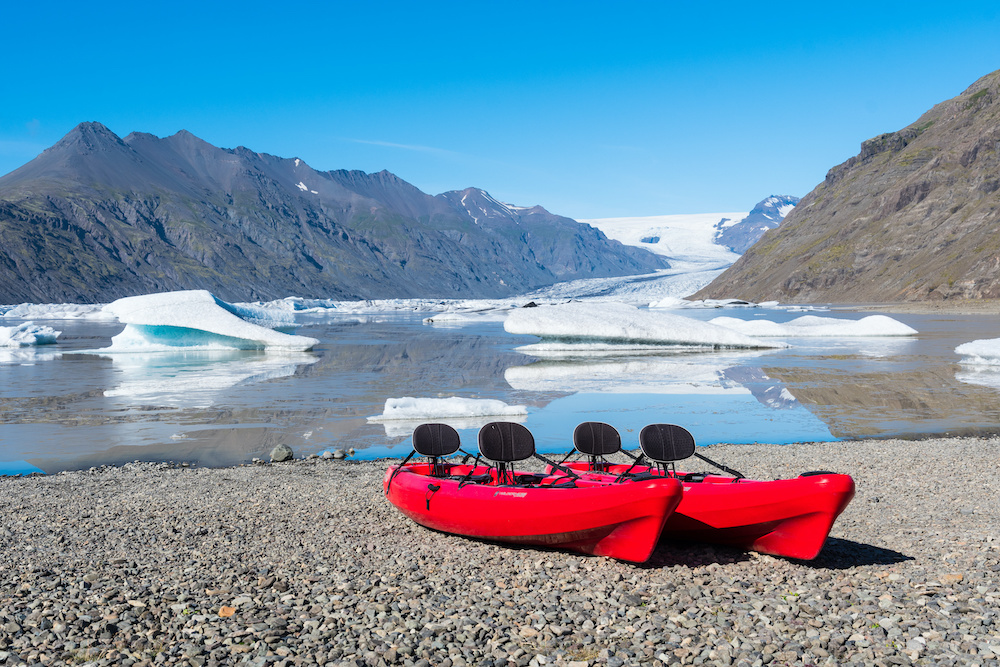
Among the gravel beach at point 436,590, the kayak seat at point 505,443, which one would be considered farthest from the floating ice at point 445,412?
the kayak seat at point 505,443

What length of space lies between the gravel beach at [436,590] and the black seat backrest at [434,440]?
2.59ft

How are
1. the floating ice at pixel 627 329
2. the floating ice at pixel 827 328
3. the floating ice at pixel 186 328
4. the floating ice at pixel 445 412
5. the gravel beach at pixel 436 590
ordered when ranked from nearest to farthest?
the gravel beach at pixel 436 590 → the floating ice at pixel 445 412 → the floating ice at pixel 627 329 → the floating ice at pixel 186 328 → the floating ice at pixel 827 328

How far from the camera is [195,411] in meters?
15.2

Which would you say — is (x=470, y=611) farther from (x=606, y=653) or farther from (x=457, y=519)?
(x=457, y=519)

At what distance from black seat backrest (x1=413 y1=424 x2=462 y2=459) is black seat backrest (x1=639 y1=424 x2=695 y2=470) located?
6.78ft

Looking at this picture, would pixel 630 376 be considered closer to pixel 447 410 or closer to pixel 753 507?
pixel 447 410

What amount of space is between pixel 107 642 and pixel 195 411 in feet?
36.4

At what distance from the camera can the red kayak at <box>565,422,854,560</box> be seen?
626 centimetres

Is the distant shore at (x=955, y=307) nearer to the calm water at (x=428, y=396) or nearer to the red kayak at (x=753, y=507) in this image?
the calm water at (x=428, y=396)

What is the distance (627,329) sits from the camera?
30047 mm

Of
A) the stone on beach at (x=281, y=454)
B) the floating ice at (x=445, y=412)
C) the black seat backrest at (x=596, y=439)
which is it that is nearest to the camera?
the black seat backrest at (x=596, y=439)

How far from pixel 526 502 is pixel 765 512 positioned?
2.00 meters

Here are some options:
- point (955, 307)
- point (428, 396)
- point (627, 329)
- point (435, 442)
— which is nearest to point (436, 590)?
point (435, 442)

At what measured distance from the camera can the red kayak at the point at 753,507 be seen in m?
6.26
